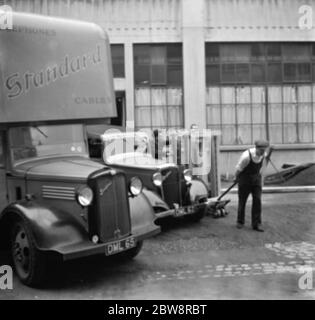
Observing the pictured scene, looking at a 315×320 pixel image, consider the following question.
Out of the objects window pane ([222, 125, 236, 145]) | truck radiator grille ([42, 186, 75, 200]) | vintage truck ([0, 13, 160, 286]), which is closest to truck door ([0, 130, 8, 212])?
vintage truck ([0, 13, 160, 286])

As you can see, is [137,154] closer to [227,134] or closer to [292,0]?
[227,134]

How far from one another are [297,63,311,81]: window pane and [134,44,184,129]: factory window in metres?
4.35

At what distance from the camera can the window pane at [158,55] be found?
59.8 ft

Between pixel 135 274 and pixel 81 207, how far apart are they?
1296 millimetres

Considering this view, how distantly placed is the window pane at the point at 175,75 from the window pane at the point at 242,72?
203 centimetres

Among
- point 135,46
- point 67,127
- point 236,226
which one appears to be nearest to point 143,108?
point 135,46

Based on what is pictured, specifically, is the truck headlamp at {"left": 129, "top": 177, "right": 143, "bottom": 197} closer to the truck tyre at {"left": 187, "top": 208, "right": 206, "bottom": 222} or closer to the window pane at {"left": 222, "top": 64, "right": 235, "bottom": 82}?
the truck tyre at {"left": 187, "top": 208, "right": 206, "bottom": 222}

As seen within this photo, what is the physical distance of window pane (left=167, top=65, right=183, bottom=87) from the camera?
1834 centimetres

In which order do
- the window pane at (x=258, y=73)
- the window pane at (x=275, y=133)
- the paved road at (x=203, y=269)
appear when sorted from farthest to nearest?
the window pane at (x=275, y=133) < the window pane at (x=258, y=73) < the paved road at (x=203, y=269)

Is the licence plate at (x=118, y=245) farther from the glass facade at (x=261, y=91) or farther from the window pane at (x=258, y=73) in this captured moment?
the window pane at (x=258, y=73)

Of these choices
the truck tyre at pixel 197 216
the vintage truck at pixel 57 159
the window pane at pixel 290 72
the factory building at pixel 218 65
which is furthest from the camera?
the window pane at pixel 290 72

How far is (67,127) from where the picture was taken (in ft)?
25.2

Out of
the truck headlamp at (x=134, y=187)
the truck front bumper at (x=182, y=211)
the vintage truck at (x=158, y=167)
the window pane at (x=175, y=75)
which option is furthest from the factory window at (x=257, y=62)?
the truck headlamp at (x=134, y=187)

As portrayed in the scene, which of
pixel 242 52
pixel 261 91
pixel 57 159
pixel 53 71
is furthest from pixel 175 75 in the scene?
pixel 57 159
